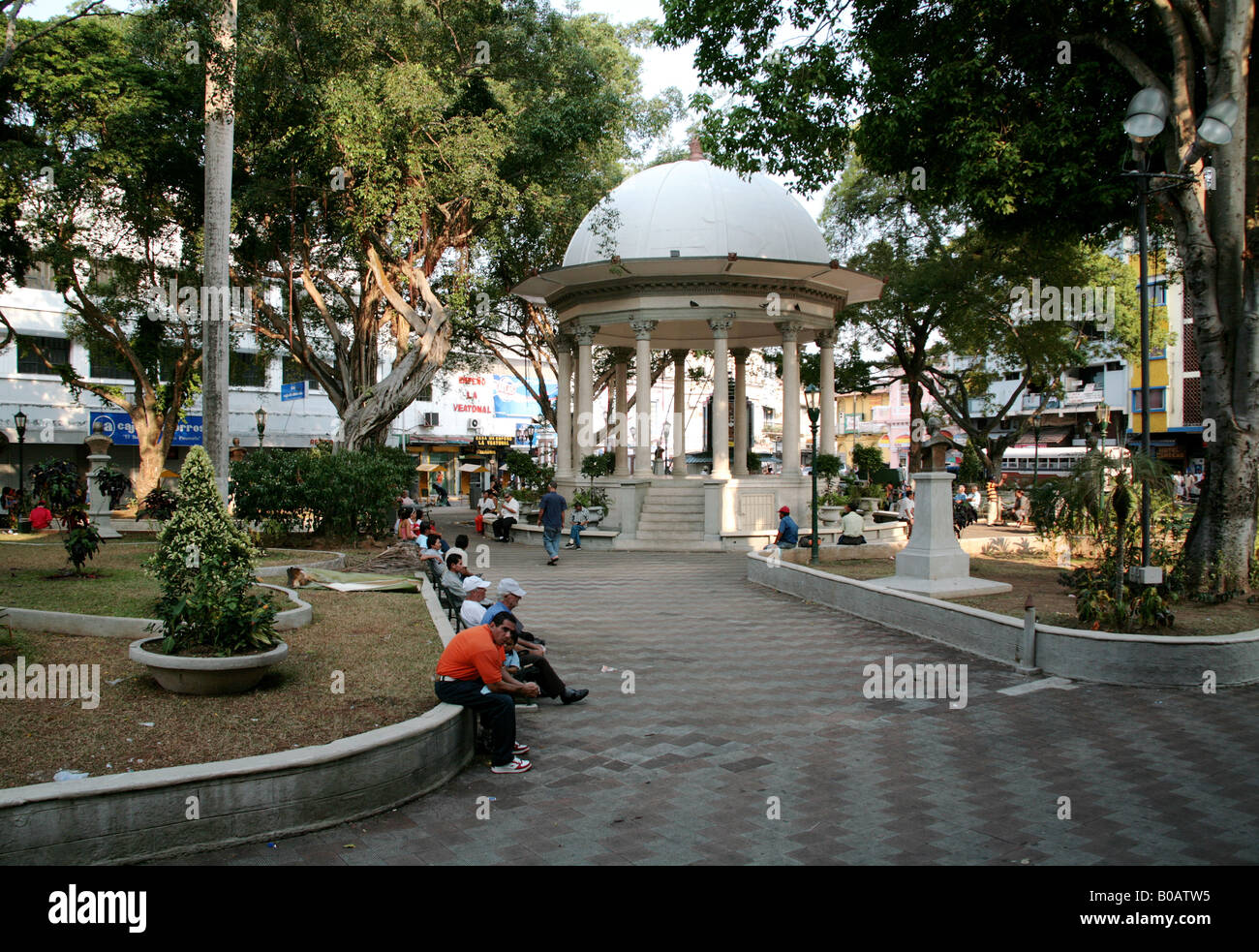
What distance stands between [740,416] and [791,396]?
519cm

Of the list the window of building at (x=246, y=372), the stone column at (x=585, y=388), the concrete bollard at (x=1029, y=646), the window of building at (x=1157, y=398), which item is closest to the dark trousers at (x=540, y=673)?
the concrete bollard at (x=1029, y=646)

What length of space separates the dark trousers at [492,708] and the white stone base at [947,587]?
741 cm

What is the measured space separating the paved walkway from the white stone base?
2059 mm

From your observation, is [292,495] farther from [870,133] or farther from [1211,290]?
[1211,290]

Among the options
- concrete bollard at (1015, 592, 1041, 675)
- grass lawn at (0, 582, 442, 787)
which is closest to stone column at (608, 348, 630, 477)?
concrete bollard at (1015, 592, 1041, 675)

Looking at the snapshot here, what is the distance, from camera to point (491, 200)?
63.6 ft

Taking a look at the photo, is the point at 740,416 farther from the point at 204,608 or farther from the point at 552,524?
the point at 204,608

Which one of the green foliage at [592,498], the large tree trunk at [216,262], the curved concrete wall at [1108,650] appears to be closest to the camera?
the curved concrete wall at [1108,650]

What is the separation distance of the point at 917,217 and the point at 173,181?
24448mm

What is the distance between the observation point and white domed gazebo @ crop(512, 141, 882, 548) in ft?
78.6

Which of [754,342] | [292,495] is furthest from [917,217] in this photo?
[292,495]

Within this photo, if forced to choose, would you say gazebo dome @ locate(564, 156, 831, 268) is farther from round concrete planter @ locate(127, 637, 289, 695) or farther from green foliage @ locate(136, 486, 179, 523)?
round concrete planter @ locate(127, 637, 289, 695)

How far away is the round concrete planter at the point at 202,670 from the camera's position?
648cm

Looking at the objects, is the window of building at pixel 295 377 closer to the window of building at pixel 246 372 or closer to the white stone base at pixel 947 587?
the window of building at pixel 246 372
